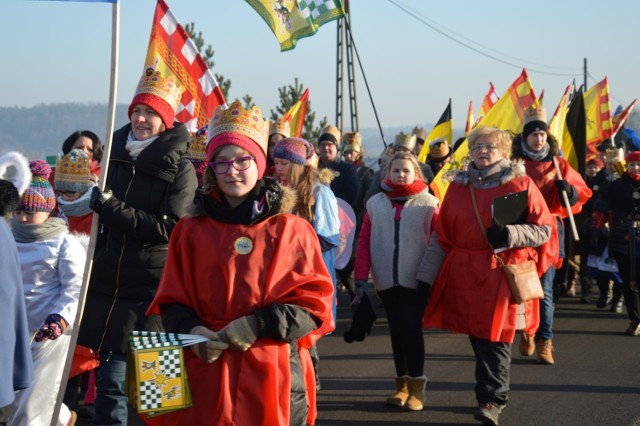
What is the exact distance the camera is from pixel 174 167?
16.8 feet

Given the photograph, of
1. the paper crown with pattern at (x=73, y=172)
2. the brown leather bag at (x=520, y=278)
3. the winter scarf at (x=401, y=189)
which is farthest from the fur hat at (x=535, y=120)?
the paper crown with pattern at (x=73, y=172)

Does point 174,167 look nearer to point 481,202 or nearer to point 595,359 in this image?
point 481,202

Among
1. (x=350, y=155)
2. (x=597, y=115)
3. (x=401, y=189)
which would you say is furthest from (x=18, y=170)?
(x=597, y=115)

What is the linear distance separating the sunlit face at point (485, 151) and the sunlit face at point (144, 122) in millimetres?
2338

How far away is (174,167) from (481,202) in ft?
7.56

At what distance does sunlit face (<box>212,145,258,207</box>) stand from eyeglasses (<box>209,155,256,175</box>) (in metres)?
0.01

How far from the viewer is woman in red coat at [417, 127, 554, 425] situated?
629 cm

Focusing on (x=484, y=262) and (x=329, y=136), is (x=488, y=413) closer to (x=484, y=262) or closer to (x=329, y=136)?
(x=484, y=262)

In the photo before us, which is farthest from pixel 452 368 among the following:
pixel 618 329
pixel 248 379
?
pixel 248 379

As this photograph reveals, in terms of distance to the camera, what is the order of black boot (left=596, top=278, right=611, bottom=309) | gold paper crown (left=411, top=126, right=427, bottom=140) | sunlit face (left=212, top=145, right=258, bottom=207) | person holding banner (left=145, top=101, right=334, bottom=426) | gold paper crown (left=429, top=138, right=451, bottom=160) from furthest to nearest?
1. gold paper crown (left=411, top=126, right=427, bottom=140)
2. gold paper crown (left=429, top=138, right=451, bottom=160)
3. black boot (left=596, top=278, right=611, bottom=309)
4. sunlit face (left=212, top=145, right=258, bottom=207)
5. person holding banner (left=145, top=101, right=334, bottom=426)

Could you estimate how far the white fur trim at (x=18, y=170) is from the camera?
445 cm

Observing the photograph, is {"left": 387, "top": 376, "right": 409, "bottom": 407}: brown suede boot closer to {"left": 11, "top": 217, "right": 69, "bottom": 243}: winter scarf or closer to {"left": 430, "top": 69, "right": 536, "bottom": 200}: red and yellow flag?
{"left": 11, "top": 217, "right": 69, "bottom": 243}: winter scarf

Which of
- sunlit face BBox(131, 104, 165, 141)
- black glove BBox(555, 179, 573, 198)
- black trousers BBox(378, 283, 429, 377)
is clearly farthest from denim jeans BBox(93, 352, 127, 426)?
black glove BBox(555, 179, 573, 198)

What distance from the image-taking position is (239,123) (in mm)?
4020
